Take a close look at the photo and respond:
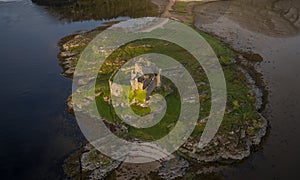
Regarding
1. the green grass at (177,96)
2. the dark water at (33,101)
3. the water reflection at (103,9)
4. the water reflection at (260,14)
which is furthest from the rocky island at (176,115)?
the water reflection at (103,9)

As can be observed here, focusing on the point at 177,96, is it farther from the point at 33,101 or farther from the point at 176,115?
the point at 33,101

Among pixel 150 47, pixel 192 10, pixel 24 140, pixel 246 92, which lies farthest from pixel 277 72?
pixel 24 140

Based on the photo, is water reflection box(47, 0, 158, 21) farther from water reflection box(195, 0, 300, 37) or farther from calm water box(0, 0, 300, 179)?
water reflection box(195, 0, 300, 37)

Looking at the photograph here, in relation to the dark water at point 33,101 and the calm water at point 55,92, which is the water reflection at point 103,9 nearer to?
the calm water at point 55,92

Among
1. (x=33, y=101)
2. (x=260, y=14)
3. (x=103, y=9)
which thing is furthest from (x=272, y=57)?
(x=103, y=9)

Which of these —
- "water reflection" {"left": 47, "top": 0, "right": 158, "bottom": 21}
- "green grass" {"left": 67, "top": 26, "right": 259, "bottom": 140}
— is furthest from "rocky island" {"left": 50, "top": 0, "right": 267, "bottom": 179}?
"water reflection" {"left": 47, "top": 0, "right": 158, "bottom": 21}

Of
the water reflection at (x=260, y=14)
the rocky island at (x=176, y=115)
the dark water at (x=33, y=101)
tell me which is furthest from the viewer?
the water reflection at (x=260, y=14)

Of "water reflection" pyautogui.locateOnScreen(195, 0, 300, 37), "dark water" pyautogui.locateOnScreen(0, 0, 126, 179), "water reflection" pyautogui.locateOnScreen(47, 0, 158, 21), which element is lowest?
"dark water" pyautogui.locateOnScreen(0, 0, 126, 179)
